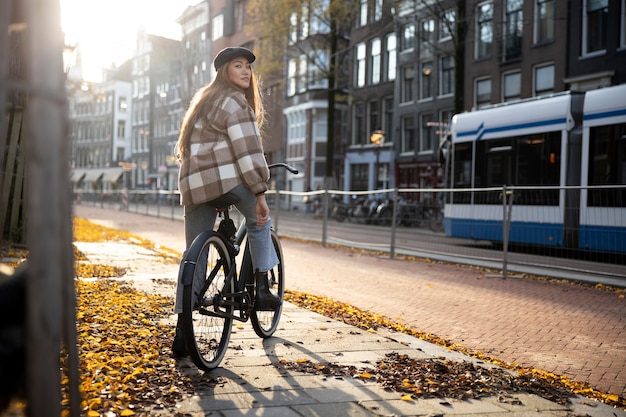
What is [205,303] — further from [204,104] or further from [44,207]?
[44,207]

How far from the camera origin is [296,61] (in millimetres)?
33906

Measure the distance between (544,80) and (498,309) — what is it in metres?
23.1

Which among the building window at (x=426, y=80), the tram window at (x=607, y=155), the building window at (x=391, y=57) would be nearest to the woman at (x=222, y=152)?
the tram window at (x=607, y=155)

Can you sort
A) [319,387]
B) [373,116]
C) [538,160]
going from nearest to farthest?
1. [319,387]
2. [538,160]
3. [373,116]

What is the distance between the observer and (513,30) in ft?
98.1

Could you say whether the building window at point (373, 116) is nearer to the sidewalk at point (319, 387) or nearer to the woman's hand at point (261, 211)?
the sidewalk at point (319, 387)

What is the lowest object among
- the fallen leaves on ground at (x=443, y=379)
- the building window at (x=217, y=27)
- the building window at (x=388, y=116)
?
the fallen leaves on ground at (x=443, y=379)

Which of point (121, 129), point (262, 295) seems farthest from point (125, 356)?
point (121, 129)

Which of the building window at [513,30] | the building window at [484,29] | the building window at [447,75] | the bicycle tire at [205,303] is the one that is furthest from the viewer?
the building window at [447,75]

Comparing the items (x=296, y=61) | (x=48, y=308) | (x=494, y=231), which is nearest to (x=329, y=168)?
(x=296, y=61)

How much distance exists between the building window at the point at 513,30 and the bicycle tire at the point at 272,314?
84.8 feet

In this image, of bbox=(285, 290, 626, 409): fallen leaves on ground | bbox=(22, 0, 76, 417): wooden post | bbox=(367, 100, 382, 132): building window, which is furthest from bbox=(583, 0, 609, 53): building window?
bbox=(22, 0, 76, 417): wooden post

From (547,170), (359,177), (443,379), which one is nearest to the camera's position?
(443,379)

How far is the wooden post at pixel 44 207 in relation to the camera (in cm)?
165
